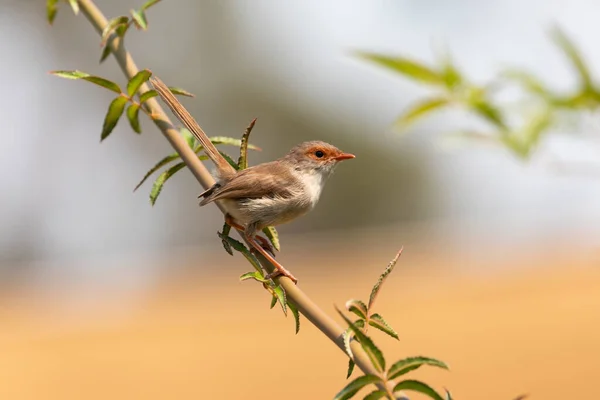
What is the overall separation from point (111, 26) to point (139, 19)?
0.46 feet

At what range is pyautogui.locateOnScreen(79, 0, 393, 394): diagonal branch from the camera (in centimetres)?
107

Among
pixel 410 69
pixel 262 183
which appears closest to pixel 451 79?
pixel 410 69

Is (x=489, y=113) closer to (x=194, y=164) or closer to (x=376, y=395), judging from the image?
(x=194, y=164)

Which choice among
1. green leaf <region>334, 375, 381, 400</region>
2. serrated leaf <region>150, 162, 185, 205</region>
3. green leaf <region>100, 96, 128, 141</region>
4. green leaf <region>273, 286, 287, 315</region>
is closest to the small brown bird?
serrated leaf <region>150, 162, 185, 205</region>

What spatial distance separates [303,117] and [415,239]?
13.8 m

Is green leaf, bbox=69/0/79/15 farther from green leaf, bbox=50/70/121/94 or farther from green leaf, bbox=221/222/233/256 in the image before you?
green leaf, bbox=221/222/233/256

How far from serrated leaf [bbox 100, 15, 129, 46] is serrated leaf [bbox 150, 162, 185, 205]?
0.26 metres

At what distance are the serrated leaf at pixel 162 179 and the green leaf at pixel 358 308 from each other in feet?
1.38

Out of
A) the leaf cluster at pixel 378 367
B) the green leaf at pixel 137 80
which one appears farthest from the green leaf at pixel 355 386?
the green leaf at pixel 137 80

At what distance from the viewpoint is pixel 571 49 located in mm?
1968

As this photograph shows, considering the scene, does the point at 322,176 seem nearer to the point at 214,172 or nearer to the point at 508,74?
the point at 214,172

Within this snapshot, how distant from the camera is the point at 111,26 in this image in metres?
1.32

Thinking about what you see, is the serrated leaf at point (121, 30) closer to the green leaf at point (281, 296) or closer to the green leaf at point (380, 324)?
the green leaf at point (281, 296)

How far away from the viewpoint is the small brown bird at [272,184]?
2699mm
